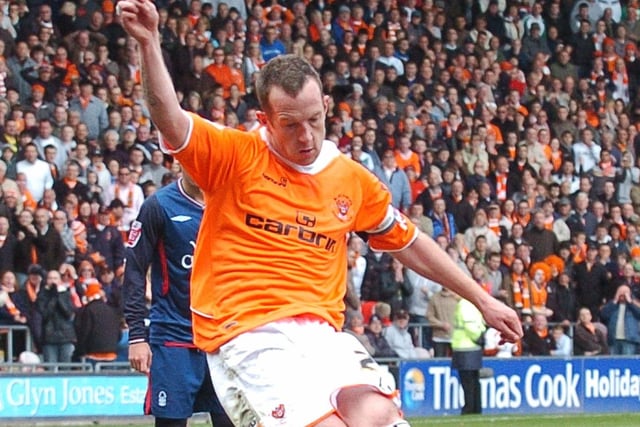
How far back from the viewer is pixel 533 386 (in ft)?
71.8

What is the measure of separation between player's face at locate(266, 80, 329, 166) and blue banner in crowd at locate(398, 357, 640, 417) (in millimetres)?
14695

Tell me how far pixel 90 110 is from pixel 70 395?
422cm

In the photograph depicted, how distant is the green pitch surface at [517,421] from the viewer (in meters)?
17.8

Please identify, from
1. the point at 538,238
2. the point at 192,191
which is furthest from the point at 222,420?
the point at 538,238

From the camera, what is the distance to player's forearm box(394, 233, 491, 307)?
6332 millimetres

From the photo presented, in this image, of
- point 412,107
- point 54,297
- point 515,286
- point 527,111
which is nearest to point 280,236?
point 54,297

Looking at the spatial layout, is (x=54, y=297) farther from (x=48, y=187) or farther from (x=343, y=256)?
(x=343, y=256)

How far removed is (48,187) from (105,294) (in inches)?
60.7

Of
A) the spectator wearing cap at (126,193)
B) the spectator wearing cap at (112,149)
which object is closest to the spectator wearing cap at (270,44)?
the spectator wearing cap at (112,149)

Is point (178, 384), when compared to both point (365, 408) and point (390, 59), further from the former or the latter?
point (390, 59)

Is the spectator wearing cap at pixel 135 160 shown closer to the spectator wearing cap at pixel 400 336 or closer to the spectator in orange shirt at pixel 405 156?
the spectator wearing cap at pixel 400 336

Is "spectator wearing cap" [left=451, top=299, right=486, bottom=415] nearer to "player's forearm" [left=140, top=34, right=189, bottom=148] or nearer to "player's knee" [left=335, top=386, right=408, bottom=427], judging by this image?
"player's knee" [left=335, top=386, right=408, bottom=427]

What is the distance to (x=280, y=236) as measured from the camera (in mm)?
6066

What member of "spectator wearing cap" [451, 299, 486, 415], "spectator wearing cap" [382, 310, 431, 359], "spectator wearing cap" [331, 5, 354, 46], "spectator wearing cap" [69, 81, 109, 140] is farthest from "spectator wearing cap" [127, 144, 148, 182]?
"spectator wearing cap" [331, 5, 354, 46]
